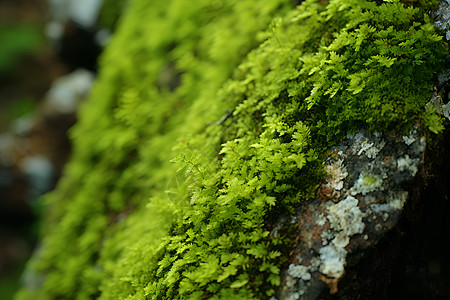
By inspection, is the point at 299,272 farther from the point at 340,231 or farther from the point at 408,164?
the point at 408,164

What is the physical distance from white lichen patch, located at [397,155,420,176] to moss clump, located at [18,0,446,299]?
0.21 meters

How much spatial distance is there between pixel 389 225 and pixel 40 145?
8.46m

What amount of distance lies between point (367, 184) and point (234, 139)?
101 centimetres

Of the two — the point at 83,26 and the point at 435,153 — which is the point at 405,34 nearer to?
the point at 435,153

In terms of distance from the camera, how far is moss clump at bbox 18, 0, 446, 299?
6.25 feet

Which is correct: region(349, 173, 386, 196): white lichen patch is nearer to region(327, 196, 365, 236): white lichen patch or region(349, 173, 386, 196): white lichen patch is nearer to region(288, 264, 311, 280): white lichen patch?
region(327, 196, 365, 236): white lichen patch

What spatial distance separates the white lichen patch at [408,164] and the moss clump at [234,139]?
0.68ft

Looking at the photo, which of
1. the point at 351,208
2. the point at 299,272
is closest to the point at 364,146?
the point at 351,208

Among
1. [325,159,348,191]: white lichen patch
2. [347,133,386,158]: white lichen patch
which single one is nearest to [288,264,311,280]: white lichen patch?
[325,159,348,191]: white lichen patch

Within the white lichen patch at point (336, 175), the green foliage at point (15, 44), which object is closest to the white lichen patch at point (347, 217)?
the white lichen patch at point (336, 175)

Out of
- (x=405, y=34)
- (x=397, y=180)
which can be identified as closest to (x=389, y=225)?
(x=397, y=180)

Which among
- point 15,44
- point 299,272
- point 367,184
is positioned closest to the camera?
point 299,272

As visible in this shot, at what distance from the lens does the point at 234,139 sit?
246 cm

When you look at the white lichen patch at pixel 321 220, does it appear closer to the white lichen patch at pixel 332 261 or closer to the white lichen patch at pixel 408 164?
the white lichen patch at pixel 332 261
